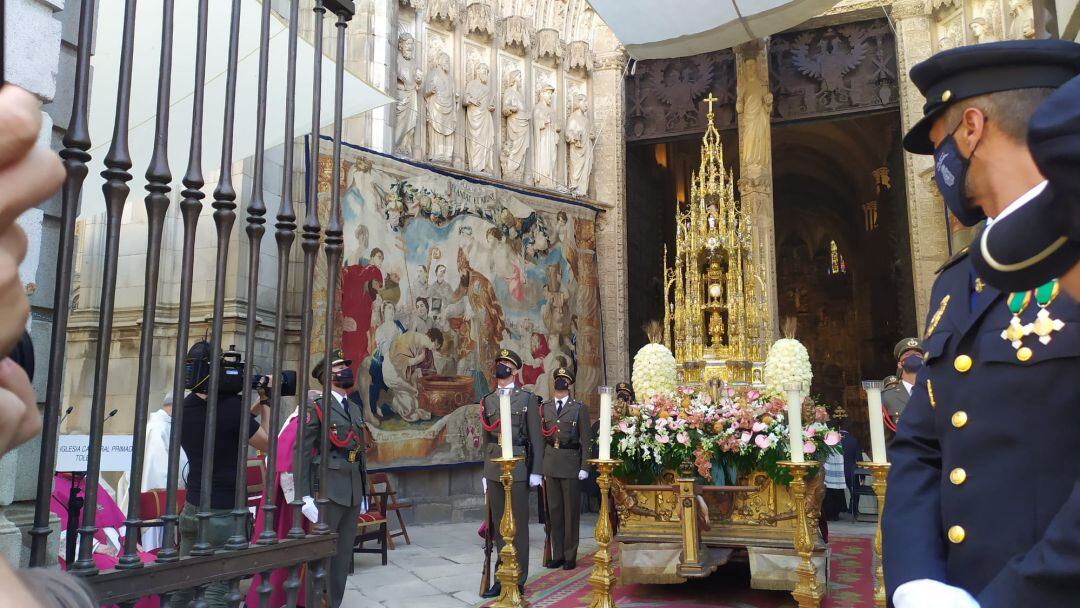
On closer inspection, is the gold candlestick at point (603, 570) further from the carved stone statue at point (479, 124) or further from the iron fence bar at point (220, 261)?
the carved stone statue at point (479, 124)

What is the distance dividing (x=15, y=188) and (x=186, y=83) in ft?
21.0

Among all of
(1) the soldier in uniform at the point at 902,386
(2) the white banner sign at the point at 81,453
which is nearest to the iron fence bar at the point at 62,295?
(2) the white banner sign at the point at 81,453

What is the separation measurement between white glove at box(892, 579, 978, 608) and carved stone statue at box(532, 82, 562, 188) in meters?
11.8

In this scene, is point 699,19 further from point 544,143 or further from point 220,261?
point 220,261

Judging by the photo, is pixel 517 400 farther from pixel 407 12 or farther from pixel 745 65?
pixel 745 65

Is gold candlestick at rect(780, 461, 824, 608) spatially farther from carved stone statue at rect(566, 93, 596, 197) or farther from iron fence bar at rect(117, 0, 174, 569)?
carved stone statue at rect(566, 93, 596, 197)

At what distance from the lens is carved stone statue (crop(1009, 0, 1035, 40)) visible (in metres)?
9.90

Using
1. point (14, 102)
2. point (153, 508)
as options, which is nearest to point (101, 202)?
point (153, 508)

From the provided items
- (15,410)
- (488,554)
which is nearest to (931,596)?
(15,410)

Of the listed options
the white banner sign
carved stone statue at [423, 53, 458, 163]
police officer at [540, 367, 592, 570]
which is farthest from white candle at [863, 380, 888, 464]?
carved stone statue at [423, 53, 458, 163]

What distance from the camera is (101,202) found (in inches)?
289

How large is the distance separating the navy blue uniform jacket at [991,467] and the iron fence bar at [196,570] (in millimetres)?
1572

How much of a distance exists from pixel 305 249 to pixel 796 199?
847 inches

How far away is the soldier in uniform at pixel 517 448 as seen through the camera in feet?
20.2
